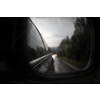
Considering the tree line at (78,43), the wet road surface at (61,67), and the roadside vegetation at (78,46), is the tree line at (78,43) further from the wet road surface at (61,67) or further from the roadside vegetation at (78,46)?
the wet road surface at (61,67)

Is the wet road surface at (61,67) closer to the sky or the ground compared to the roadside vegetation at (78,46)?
closer to the ground

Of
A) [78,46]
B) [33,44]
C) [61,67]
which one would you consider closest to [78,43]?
[78,46]

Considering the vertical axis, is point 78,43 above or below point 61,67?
above

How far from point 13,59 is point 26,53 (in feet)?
0.61

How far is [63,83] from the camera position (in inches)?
54.3

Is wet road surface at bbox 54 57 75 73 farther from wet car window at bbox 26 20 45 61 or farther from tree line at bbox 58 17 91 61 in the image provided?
wet car window at bbox 26 20 45 61

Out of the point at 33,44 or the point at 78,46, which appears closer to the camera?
the point at 78,46

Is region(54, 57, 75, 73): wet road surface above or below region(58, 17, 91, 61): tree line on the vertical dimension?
below

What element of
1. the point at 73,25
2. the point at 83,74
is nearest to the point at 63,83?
the point at 83,74

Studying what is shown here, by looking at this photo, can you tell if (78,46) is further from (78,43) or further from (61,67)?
(61,67)

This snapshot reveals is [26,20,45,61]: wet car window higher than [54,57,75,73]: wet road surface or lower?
higher

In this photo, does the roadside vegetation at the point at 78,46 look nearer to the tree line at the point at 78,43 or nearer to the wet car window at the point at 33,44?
the tree line at the point at 78,43

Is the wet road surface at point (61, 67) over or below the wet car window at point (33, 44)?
below

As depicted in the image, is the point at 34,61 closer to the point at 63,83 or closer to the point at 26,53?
the point at 26,53
